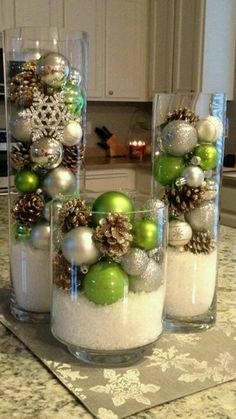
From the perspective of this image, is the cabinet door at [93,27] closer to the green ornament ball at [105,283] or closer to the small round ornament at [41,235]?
the small round ornament at [41,235]

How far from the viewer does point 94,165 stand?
292cm

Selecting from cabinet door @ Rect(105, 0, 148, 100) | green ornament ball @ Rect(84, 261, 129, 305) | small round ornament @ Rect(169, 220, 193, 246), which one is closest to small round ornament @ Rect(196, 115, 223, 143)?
small round ornament @ Rect(169, 220, 193, 246)

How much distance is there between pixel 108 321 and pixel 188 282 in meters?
0.15

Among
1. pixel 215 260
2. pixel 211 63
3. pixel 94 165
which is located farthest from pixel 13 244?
pixel 211 63

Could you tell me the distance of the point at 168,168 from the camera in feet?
2.04

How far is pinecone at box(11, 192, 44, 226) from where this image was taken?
0.64 meters

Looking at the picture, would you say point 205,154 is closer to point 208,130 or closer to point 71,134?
point 208,130

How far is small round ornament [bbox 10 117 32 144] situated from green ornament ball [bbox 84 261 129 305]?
0.23 m

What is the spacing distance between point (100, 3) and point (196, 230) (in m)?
2.74

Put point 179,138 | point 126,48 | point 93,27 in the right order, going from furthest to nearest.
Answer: point 126,48
point 93,27
point 179,138

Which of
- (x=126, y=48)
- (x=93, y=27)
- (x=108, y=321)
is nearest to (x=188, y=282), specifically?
(x=108, y=321)

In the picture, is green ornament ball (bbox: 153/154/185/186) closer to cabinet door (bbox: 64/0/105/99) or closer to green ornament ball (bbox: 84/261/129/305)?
green ornament ball (bbox: 84/261/129/305)

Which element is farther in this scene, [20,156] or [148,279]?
[20,156]

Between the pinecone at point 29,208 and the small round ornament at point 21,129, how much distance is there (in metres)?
0.07
